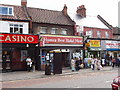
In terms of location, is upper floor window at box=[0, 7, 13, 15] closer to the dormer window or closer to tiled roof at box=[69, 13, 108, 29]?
the dormer window

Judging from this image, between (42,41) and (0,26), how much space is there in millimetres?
5574

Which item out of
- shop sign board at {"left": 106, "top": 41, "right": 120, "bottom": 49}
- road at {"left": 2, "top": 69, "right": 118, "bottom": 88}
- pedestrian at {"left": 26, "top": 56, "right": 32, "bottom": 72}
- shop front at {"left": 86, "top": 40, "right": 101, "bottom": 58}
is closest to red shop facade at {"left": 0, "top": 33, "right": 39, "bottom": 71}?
pedestrian at {"left": 26, "top": 56, "right": 32, "bottom": 72}

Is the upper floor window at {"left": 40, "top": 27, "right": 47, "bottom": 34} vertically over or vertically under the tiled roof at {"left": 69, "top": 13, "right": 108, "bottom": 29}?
under

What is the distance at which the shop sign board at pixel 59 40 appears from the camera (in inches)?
901

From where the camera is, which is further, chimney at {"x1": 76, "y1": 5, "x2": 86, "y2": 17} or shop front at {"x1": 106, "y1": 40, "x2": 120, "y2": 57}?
chimney at {"x1": 76, "y1": 5, "x2": 86, "y2": 17}

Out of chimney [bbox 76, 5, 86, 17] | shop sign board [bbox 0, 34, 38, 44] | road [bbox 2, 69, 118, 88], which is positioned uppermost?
chimney [bbox 76, 5, 86, 17]

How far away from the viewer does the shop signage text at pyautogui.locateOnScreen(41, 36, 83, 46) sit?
23.0 meters

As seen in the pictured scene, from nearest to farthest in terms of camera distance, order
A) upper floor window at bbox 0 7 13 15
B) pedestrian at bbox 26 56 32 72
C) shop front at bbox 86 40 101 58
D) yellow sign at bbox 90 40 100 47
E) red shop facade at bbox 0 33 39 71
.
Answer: red shop facade at bbox 0 33 39 71 → pedestrian at bbox 26 56 32 72 → upper floor window at bbox 0 7 13 15 → shop front at bbox 86 40 101 58 → yellow sign at bbox 90 40 100 47

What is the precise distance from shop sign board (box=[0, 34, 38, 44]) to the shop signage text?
1104 millimetres

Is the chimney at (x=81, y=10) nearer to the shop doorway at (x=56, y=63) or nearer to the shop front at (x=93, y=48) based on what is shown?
the shop front at (x=93, y=48)

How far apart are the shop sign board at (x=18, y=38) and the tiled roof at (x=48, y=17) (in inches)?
176

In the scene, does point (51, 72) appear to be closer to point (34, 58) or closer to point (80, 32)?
point (34, 58)

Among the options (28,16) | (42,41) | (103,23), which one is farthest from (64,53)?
(103,23)

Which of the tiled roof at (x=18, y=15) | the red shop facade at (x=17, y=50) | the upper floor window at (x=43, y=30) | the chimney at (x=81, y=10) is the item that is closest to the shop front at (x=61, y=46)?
the red shop facade at (x=17, y=50)
